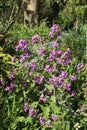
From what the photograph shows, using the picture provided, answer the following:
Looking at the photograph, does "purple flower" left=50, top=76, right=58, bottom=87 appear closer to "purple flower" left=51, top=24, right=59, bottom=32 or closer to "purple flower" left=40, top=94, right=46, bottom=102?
"purple flower" left=40, top=94, right=46, bottom=102

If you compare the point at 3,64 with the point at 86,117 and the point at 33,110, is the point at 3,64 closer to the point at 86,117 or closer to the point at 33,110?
the point at 33,110

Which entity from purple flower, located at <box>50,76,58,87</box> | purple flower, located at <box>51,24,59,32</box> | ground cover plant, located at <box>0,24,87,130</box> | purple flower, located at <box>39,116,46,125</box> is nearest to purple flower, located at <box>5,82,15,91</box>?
ground cover plant, located at <box>0,24,87,130</box>

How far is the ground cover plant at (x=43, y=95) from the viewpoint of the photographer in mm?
4688

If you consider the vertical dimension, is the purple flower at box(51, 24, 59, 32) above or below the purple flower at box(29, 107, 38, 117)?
above

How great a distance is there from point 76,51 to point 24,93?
3.63 meters

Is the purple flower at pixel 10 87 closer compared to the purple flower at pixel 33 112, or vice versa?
the purple flower at pixel 33 112

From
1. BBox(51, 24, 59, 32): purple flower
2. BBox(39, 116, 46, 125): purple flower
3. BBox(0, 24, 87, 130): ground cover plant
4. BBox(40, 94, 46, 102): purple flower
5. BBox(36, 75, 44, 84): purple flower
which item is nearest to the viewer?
BBox(39, 116, 46, 125): purple flower

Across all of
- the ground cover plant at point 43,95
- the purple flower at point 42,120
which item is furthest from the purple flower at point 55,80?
the purple flower at point 42,120

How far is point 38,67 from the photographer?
5.48m

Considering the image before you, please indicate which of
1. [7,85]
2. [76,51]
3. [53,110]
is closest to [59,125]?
[53,110]

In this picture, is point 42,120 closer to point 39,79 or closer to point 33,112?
point 33,112

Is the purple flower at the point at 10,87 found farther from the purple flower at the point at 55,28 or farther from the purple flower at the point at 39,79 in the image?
the purple flower at the point at 55,28

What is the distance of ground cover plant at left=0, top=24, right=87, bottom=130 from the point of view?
4688 millimetres

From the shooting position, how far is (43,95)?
491cm
